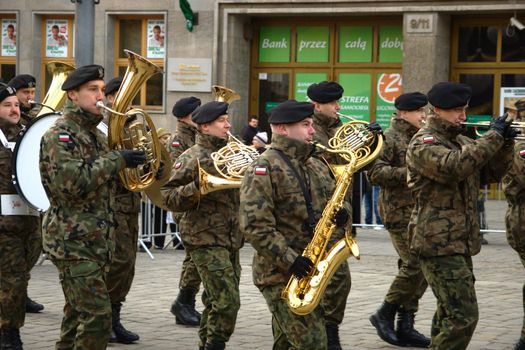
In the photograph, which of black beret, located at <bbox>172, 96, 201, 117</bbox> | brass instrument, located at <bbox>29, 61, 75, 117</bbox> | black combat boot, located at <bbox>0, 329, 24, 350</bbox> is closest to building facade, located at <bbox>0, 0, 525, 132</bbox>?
black beret, located at <bbox>172, 96, 201, 117</bbox>

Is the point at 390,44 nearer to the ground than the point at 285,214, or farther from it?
farther from it

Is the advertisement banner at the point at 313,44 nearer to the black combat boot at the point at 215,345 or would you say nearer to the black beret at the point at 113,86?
the black beret at the point at 113,86

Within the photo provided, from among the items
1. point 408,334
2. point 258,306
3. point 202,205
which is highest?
point 202,205

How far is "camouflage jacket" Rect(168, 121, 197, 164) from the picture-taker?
35.0 feet

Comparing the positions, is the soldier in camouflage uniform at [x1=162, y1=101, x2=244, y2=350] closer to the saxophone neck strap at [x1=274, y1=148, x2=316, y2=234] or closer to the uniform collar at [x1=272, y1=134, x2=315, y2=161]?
the saxophone neck strap at [x1=274, y1=148, x2=316, y2=234]

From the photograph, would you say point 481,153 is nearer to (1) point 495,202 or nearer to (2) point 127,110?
(2) point 127,110

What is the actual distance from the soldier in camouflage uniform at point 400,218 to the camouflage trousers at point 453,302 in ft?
5.92

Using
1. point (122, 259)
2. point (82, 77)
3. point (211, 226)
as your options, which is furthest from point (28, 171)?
point (82, 77)

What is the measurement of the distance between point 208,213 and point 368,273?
5.41 m

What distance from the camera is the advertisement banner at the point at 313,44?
Result: 25.4m

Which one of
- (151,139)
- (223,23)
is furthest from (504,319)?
(223,23)

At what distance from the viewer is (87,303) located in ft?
23.4

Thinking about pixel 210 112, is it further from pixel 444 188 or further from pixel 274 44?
pixel 274 44

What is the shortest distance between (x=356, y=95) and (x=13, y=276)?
17243mm
